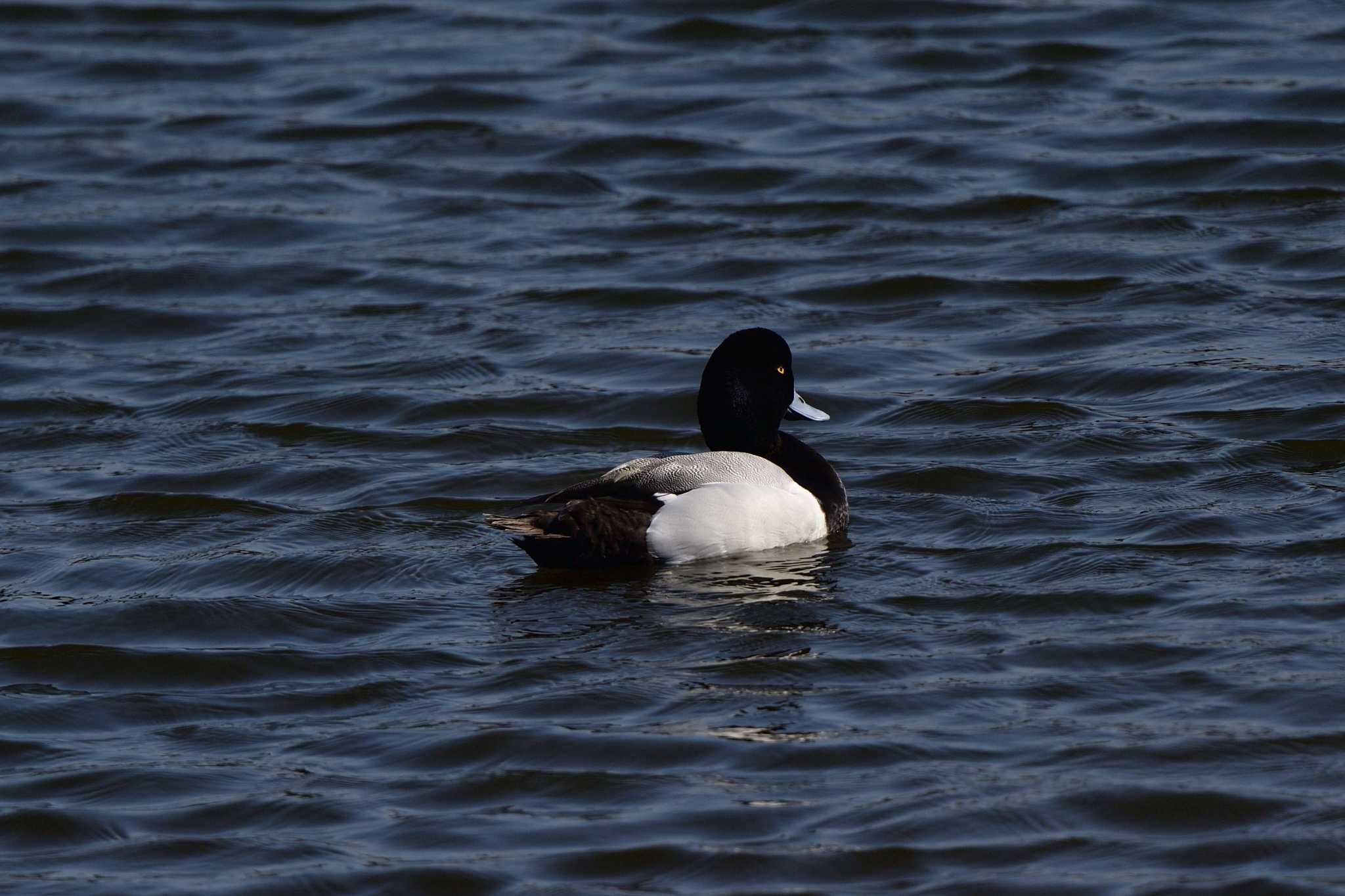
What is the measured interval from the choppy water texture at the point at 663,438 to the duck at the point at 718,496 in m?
0.15

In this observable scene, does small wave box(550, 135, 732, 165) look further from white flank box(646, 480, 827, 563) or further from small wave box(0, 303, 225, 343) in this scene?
white flank box(646, 480, 827, 563)

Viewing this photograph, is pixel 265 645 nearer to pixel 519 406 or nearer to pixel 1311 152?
pixel 519 406

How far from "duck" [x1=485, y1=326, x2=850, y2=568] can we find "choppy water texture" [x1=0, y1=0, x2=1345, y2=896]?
0.51 ft

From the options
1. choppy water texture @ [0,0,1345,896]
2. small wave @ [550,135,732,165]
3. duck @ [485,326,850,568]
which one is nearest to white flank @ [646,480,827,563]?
duck @ [485,326,850,568]

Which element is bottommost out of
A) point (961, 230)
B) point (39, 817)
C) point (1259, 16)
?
point (39, 817)

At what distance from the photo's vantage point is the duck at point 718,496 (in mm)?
8070

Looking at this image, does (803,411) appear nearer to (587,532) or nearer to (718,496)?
(718,496)

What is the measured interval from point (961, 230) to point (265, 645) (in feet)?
22.0

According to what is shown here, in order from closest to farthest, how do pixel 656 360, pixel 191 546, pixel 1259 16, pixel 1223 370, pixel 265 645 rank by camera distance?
pixel 265 645, pixel 191 546, pixel 1223 370, pixel 656 360, pixel 1259 16

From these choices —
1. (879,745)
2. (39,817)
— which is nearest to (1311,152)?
(879,745)

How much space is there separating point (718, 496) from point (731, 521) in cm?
11

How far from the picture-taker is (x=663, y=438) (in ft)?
33.6

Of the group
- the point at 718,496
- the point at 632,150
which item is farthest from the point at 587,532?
the point at 632,150

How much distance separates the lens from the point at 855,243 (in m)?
13.0
